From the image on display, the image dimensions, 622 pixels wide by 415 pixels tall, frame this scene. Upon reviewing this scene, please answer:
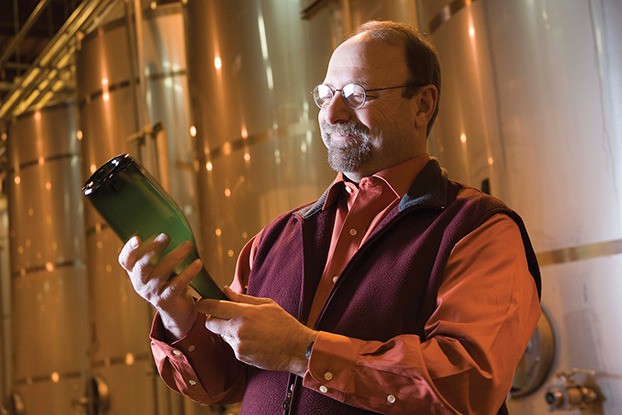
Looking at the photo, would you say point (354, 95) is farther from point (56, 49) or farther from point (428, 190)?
point (56, 49)

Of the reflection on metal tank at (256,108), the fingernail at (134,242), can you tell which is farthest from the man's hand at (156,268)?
the reflection on metal tank at (256,108)

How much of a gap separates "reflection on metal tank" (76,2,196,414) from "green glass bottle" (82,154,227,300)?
127 inches

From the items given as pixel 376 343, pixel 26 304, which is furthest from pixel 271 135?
pixel 26 304

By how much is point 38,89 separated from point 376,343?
306 inches

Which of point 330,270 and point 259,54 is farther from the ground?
point 259,54

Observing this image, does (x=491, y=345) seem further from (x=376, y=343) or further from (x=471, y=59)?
(x=471, y=59)

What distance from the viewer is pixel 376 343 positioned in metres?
1.49

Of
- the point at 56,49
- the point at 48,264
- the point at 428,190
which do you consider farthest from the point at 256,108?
the point at 56,49

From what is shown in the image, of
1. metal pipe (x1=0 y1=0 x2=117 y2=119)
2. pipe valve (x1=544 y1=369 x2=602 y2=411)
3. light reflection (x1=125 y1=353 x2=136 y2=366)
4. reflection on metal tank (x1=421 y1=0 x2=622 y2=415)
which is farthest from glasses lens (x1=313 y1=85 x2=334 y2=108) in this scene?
metal pipe (x1=0 y1=0 x2=117 y2=119)

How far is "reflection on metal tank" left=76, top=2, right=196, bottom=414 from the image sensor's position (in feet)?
16.5

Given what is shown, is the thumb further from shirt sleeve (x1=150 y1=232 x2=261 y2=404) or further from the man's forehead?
the man's forehead

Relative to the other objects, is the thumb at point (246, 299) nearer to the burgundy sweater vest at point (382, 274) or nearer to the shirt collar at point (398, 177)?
the burgundy sweater vest at point (382, 274)

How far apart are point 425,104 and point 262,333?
2.22 feet

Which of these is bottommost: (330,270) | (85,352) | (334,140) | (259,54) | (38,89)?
(85,352)
